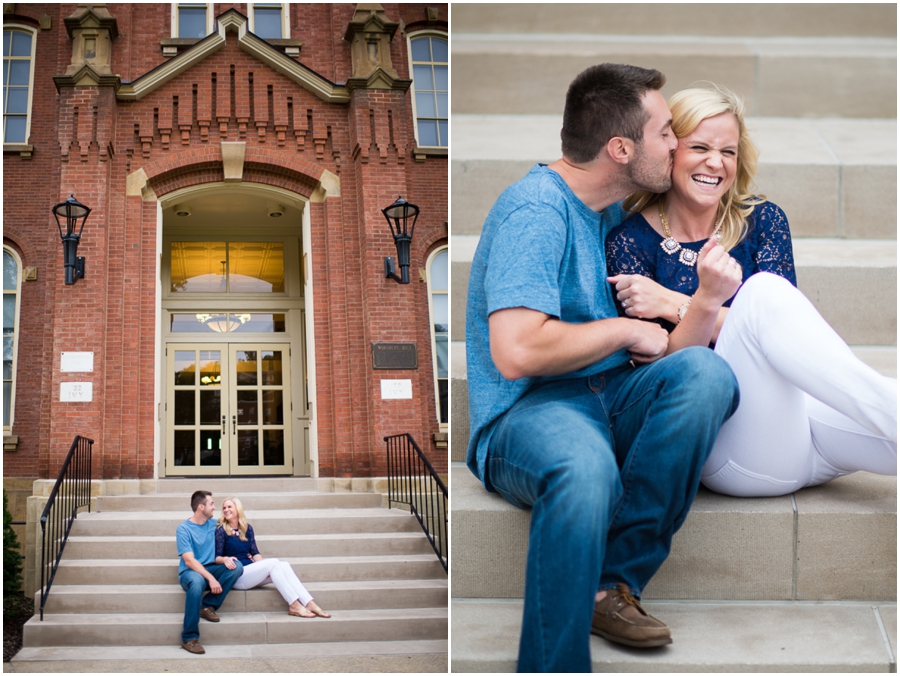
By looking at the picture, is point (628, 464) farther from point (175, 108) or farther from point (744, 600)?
point (175, 108)

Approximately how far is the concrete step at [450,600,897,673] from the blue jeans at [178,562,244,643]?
5206 millimetres

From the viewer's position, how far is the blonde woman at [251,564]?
24.2 ft

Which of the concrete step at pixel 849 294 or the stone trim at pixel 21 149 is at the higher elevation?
the stone trim at pixel 21 149

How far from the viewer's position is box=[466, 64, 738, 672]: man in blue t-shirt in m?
1.79

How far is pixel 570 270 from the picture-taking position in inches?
92.1

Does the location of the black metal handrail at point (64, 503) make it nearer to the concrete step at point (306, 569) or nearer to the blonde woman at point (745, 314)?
the concrete step at point (306, 569)

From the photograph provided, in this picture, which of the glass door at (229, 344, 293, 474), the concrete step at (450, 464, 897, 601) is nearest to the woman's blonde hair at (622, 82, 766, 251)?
the concrete step at (450, 464, 897, 601)

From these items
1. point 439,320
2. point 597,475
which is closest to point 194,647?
point 597,475

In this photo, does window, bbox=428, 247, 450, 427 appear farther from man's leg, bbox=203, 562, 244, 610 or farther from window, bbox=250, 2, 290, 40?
man's leg, bbox=203, 562, 244, 610

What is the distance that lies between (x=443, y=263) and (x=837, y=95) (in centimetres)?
762

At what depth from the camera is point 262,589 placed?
755cm

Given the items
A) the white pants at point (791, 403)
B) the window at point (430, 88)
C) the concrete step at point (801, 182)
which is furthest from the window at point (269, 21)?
the white pants at point (791, 403)

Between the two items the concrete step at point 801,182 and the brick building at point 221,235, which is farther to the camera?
the brick building at point 221,235

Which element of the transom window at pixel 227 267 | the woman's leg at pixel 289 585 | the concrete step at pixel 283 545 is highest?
the transom window at pixel 227 267
